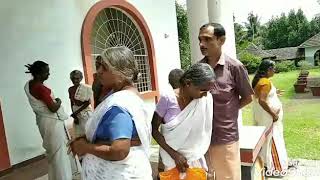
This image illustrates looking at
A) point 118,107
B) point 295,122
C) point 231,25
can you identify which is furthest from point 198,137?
point 295,122

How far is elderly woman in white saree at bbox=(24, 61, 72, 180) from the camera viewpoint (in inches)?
166

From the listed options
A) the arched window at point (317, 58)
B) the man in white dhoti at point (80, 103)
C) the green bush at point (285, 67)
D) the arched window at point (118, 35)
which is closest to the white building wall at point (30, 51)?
the arched window at point (118, 35)

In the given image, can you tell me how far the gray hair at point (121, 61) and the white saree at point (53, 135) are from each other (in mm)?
2635

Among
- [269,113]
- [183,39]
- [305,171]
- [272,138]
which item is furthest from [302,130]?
[183,39]

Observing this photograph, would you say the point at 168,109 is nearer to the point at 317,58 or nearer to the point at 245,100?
the point at 245,100

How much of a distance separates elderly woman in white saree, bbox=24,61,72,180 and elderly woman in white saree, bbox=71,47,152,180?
96.2 inches

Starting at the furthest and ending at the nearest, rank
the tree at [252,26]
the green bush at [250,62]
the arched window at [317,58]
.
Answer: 1. the tree at [252,26]
2. the arched window at [317,58]
3. the green bush at [250,62]

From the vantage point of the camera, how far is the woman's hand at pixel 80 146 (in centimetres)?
188

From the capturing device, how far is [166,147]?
2469 millimetres

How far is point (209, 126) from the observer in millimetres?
2496

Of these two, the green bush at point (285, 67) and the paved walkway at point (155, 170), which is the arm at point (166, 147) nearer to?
the paved walkway at point (155, 170)

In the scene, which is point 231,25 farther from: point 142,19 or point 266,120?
point 142,19

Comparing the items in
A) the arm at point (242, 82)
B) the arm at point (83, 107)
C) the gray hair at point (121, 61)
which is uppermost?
the gray hair at point (121, 61)

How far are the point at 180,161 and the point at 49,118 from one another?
2.43 metres
